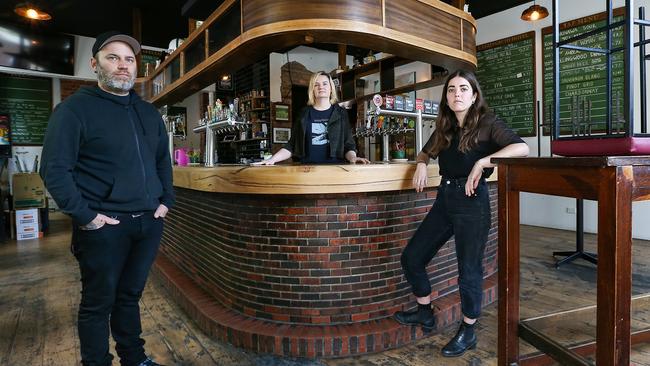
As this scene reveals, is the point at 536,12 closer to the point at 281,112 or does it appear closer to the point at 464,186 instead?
the point at 464,186

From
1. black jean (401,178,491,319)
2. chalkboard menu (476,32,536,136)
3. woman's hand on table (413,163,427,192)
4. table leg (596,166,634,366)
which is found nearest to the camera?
table leg (596,166,634,366)

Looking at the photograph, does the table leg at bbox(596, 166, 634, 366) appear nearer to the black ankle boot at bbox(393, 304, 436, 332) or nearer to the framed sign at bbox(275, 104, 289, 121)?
the black ankle boot at bbox(393, 304, 436, 332)

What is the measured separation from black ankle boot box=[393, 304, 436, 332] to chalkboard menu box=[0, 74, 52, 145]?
25.0 ft

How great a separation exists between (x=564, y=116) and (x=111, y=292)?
535cm

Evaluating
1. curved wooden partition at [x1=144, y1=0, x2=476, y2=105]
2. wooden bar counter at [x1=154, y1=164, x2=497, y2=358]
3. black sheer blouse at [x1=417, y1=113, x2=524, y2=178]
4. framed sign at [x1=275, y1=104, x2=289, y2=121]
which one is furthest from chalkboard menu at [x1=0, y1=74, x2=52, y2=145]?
black sheer blouse at [x1=417, y1=113, x2=524, y2=178]

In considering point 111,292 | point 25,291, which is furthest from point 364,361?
point 25,291

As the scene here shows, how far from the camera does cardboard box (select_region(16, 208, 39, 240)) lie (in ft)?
17.6

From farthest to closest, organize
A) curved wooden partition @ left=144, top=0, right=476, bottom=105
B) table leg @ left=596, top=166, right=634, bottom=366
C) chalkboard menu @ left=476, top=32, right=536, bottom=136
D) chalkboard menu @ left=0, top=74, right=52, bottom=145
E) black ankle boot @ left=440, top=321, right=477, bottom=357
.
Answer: chalkboard menu @ left=0, top=74, right=52, bottom=145, chalkboard menu @ left=476, top=32, right=536, bottom=136, curved wooden partition @ left=144, top=0, right=476, bottom=105, black ankle boot @ left=440, top=321, right=477, bottom=357, table leg @ left=596, top=166, right=634, bottom=366

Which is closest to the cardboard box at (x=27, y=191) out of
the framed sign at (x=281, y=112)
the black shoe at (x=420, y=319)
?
the framed sign at (x=281, y=112)

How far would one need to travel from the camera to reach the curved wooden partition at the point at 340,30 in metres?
2.50

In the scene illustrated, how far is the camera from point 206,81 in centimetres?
407

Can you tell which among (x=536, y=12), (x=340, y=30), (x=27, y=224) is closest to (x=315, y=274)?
(x=340, y=30)

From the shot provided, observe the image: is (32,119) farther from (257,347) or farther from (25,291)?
(257,347)

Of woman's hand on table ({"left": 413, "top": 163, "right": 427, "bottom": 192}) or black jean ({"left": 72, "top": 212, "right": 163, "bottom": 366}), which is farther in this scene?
woman's hand on table ({"left": 413, "top": 163, "right": 427, "bottom": 192})
